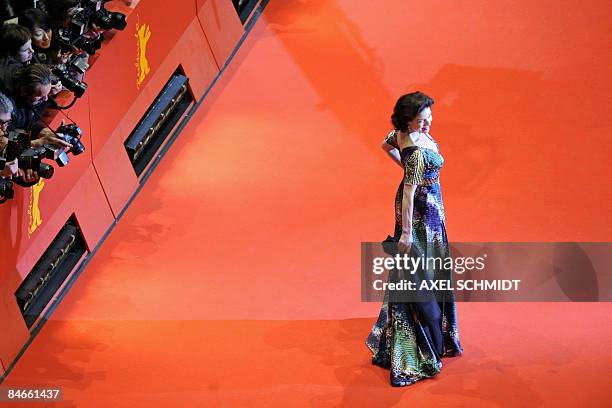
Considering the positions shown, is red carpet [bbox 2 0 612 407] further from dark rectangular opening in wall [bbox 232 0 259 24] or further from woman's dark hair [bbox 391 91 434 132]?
woman's dark hair [bbox 391 91 434 132]

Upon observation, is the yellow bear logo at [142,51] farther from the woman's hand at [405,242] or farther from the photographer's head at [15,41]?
the woman's hand at [405,242]

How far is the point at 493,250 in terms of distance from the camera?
631 cm

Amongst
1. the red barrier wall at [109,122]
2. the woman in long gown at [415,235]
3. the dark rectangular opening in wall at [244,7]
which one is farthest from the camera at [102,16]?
the dark rectangular opening in wall at [244,7]

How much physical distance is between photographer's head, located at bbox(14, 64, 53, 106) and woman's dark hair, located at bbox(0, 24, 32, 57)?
0.15 m

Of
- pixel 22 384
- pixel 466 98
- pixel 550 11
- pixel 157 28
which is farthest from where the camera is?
pixel 550 11

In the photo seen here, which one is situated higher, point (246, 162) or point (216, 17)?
point (216, 17)

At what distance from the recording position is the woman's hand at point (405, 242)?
16.8 ft

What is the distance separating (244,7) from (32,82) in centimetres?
373

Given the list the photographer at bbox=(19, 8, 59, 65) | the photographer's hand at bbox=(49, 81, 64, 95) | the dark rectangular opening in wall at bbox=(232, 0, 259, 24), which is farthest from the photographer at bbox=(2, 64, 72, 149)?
the dark rectangular opening in wall at bbox=(232, 0, 259, 24)

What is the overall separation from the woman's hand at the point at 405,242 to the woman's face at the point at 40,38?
6.59 ft

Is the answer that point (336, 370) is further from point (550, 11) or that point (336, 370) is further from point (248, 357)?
point (550, 11)

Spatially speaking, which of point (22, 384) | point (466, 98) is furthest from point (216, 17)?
point (22, 384)

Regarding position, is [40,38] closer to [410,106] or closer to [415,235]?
[410,106]

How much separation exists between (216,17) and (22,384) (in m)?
3.60
